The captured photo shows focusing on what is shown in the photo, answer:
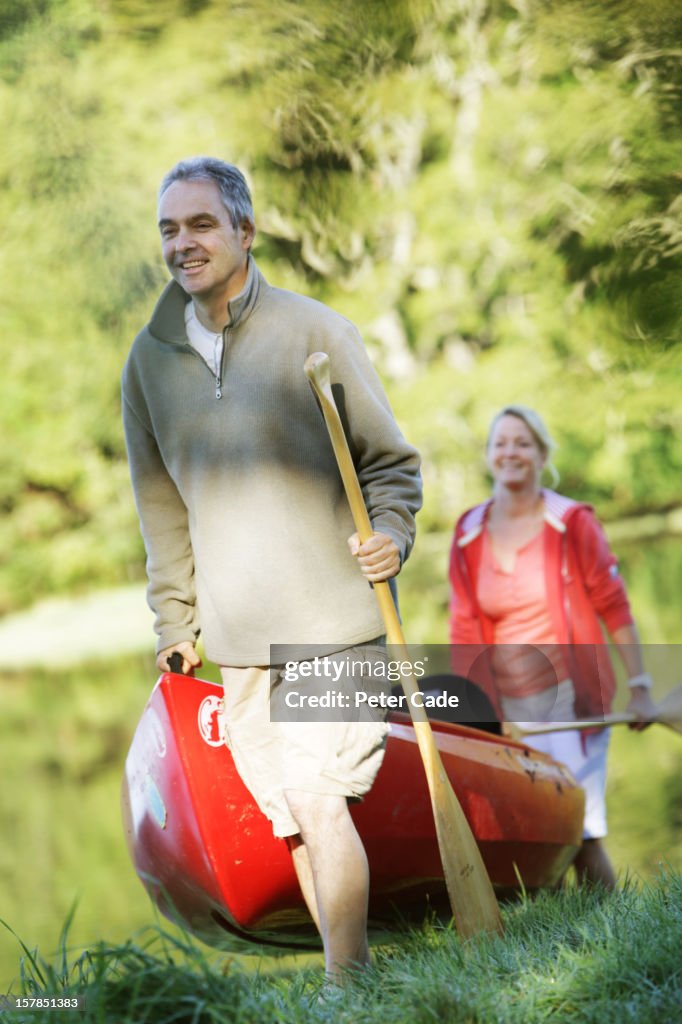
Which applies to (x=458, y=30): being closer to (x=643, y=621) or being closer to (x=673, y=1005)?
(x=643, y=621)

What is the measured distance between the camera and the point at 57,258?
1364 centimetres

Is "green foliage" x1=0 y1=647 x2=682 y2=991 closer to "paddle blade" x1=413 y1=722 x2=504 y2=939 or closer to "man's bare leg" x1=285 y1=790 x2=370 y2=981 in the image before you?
"paddle blade" x1=413 y1=722 x2=504 y2=939

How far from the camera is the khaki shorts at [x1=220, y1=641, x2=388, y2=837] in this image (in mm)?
2381

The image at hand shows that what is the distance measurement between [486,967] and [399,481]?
0.88 metres

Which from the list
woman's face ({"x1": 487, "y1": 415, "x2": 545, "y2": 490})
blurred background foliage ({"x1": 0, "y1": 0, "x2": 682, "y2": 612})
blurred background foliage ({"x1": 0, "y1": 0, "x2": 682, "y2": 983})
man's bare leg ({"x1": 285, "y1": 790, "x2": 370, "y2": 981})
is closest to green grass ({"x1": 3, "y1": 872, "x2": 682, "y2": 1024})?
man's bare leg ({"x1": 285, "y1": 790, "x2": 370, "y2": 981})

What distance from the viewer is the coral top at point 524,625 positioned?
3713 mm

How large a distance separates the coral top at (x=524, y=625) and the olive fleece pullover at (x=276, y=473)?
1253mm

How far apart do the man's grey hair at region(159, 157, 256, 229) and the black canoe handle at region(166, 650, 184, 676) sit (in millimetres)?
874

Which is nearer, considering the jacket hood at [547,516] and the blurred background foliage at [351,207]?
the jacket hood at [547,516]

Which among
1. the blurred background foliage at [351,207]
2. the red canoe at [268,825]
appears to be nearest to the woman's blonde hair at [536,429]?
the red canoe at [268,825]

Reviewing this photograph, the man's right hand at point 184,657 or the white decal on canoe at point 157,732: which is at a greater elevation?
the man's right hand at point 184,657

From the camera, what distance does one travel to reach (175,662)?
2756mm

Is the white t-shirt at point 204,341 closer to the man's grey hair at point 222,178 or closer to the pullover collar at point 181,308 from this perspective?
the pullover collar at point 181,308

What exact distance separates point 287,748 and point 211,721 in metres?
0.36
